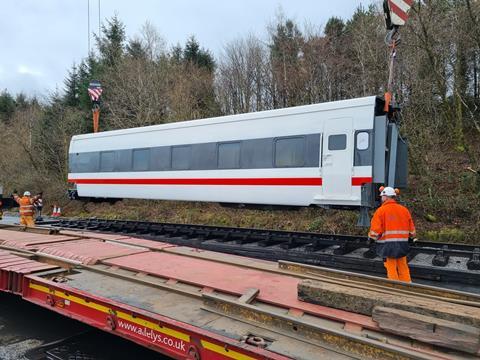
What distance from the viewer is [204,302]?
3.16 m

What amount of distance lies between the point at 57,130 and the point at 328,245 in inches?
991

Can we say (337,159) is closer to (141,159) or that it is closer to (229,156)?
(229,156)

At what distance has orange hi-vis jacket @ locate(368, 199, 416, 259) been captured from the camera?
5.62 m

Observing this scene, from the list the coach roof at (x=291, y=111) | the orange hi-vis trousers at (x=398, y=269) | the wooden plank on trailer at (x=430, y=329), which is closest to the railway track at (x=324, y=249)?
the orange hi-vis trousers at (x=398, y=269)

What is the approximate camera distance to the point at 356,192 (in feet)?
26.9

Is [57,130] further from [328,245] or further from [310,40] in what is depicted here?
[328,245]

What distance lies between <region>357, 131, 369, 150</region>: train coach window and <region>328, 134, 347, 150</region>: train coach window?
31 centimetres

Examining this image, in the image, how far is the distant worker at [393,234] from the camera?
5.62 metres

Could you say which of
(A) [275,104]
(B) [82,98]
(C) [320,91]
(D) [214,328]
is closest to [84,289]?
(D) [214,328]

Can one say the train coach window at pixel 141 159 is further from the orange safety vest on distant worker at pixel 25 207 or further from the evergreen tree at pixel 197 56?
the evergreen tree at pixel 197 56

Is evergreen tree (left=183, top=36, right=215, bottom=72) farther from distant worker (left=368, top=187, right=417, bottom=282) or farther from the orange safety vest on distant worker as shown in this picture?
distant worker (left=368, top=187, right=417, bottom=282)

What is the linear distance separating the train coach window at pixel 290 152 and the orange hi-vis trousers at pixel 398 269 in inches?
149

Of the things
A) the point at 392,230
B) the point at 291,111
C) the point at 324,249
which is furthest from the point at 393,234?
the point at 291,111

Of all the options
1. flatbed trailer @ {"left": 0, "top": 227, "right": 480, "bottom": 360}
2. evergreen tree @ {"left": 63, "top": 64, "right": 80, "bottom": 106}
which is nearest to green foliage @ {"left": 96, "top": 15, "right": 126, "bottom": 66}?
evergreen tree @ {"left": 63, "top": 64, "right": 80, "bottom": 106}
